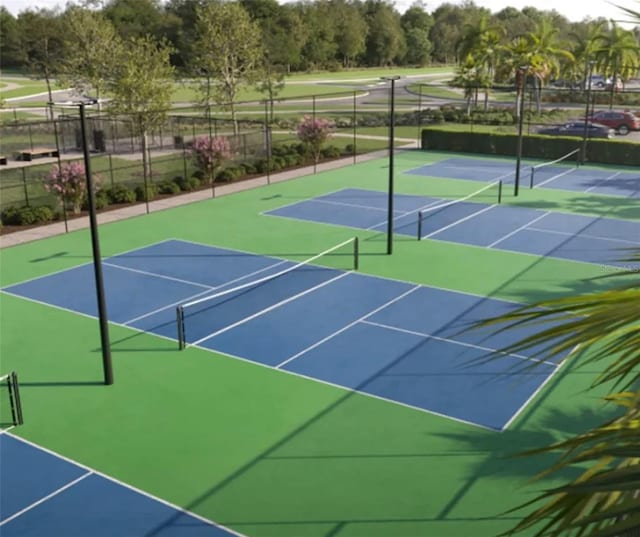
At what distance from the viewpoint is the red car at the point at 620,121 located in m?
49.6

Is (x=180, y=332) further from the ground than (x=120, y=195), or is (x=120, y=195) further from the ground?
(x=120, y=195)

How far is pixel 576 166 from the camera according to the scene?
→ 120 feet

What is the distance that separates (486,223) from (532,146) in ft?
52.9

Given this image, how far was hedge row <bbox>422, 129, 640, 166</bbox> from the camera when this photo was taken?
3722cm

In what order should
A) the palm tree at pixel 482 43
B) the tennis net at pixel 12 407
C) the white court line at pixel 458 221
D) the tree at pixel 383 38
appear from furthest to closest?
the tree at pixel 383 38 < the palm tree at pixel 482 43 < the white court line at pixel 458 221 < the tennis net at pixel 12 407

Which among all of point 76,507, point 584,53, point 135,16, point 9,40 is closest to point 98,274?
point 76,507

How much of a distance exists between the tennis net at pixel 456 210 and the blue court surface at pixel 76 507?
14.1m

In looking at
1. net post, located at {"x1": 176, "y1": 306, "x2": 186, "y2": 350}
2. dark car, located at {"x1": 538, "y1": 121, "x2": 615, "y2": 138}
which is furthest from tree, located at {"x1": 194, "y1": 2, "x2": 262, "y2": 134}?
net post, located at {"x1": 176, "y1": 306, "x2": 186, "y2": 350}

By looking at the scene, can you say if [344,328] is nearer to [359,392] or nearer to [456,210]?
[359,392]

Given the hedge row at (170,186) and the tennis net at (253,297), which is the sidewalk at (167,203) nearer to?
the hedge row at (170,186)

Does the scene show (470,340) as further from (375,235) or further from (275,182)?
(275,182)

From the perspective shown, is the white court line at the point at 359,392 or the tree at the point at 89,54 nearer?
the white court line at the point at 359,392

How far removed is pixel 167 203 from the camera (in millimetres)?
28531

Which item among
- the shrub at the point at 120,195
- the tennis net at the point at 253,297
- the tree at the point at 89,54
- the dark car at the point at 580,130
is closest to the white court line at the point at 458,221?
the tennis net at the point at 253,297
